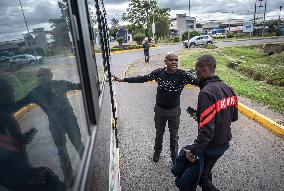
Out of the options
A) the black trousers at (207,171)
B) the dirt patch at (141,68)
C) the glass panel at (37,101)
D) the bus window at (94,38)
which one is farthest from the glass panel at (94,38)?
the dirt patch at (141,68)

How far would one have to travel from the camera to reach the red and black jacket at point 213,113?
3.14 m

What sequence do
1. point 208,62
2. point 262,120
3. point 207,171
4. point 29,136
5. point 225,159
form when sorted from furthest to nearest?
1. point 262,120
2. point 225,159
3. point 207,171
4. point 208,62
5. point 29,136

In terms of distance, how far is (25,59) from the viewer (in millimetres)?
1197

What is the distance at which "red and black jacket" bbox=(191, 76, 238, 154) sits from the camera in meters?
3.14

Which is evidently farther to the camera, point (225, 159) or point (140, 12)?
point (140, 12)

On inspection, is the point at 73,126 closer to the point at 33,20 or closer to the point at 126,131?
the point at 33,20

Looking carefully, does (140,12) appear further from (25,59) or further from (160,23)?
(25,59)

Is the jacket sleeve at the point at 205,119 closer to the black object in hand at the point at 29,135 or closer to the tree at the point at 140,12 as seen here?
the black object in hand at the point at 29,135

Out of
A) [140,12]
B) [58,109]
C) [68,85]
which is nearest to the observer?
[58,109]

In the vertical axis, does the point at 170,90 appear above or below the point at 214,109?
below

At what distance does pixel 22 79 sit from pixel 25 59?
0.08m

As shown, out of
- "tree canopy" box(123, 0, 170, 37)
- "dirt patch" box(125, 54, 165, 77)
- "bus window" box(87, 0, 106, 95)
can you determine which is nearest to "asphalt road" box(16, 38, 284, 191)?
"bus window" box(87, 0, 106, 95)

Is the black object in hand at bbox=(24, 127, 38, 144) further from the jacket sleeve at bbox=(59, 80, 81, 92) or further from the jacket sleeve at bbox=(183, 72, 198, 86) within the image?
the jacket sleeve at bbox=(183, 72, 198, 86)

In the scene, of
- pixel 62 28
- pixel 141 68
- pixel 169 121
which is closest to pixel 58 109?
pixel 62 28
